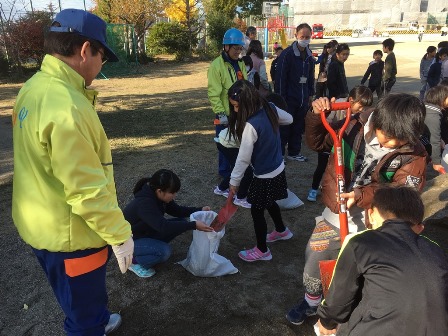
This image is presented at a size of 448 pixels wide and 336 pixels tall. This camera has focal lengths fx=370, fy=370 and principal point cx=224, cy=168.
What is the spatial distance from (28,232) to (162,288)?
1481 millimetres

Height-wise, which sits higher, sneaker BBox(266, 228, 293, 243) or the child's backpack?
the child's backpack

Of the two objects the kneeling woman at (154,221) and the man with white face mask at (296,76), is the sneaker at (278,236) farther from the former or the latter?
the man with white face mask at (296,76)

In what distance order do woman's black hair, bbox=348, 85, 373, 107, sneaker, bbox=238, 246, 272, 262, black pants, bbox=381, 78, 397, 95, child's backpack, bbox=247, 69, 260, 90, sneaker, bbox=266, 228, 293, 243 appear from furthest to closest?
1. black pants, bbox=381, 78, 397, 95
2. child's backpack, bbox=247, 69, 260, 90
3. sneaker, bbox=266, 228, 293, 243
4. woman's black hair, bbox=348, 85, 373, 107
5. sneaker, bbox=238, 246, 272, 262

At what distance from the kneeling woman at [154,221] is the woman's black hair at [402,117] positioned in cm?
160

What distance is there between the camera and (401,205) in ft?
5.07

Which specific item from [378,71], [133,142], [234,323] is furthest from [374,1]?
[234,323]

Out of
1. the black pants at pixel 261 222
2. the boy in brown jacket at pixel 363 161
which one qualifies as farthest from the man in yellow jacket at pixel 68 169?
the black pants at pixel 261 222

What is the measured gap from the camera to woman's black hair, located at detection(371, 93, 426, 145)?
187cm

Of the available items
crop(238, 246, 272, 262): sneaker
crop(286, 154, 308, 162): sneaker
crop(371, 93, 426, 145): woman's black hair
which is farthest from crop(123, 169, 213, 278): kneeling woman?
crop(286, 154, 308, 162): sneaker

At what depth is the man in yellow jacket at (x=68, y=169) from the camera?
1.58 metres

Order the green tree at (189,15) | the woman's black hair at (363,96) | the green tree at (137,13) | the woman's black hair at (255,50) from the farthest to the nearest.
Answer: the green tree at (189,15) < the green tree at (137,13) < the woman's black hair at (255,50) < the woman's black hair at (363,96)

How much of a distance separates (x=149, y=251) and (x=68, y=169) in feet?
5.53

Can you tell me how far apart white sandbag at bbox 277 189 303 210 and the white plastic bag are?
1.32 m

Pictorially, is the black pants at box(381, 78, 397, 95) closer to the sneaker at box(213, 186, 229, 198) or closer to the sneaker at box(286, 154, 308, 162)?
the sneaker at box(286, 154, 308, 162)
